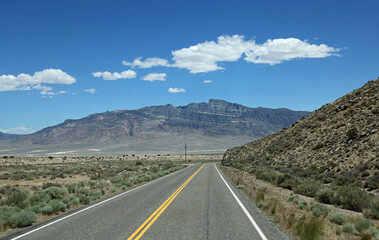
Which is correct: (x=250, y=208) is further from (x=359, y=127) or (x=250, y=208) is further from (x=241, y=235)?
(x=359, y=127)

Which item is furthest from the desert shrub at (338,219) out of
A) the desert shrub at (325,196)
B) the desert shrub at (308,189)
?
the desert shrub at (308,189)

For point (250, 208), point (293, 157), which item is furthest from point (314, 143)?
point (250, 208)

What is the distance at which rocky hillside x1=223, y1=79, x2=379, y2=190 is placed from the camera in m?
20.3

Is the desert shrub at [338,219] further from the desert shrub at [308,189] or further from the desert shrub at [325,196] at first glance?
the desert shrub at [308,189]

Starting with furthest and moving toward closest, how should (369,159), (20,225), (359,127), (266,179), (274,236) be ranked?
(359,127), (266,179), (369,159), (20,225), (274,236)

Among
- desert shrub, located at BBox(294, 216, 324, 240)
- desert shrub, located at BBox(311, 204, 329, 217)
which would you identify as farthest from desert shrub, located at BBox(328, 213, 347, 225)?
desert shrub, located at BBox(294, 216, 324, 240)

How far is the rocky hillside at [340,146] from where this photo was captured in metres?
20.3

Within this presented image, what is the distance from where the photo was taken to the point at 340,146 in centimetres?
2638

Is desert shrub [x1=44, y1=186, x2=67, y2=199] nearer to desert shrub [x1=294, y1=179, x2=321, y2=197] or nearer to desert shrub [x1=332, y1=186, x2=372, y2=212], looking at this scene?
desert shrub [x1=294, y1=179, x2=321, y2=197]

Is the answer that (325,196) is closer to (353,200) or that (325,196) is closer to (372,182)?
(353,200)

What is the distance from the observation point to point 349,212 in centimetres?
1273

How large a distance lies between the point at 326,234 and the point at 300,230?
89 cm

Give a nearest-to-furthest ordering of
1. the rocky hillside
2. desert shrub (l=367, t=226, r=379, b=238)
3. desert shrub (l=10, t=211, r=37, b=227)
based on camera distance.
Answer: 1. desert shrub (l=367, t=226, r=379, b=238)
2. desert shrub (l=10, t=211, r=37, b=227)
3. the rocky hillside

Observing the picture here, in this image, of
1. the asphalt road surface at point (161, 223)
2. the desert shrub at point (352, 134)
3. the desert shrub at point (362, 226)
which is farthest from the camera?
the desert shrub at point (352, 134)
